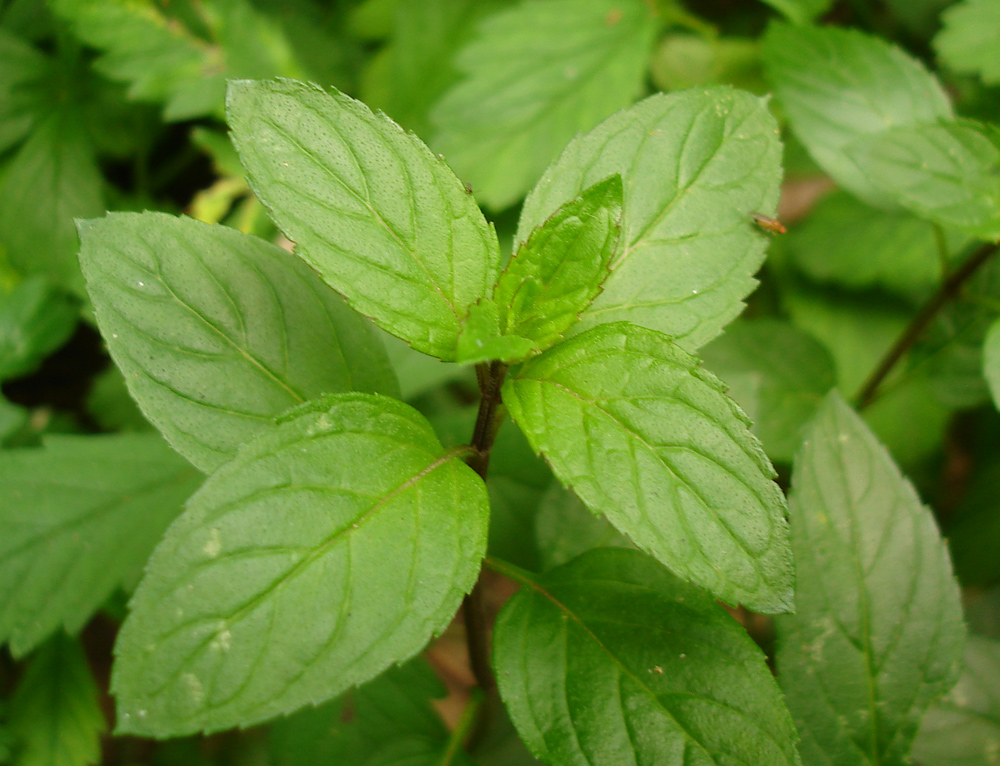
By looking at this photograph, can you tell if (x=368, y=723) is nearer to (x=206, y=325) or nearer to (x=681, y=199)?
(x=206, y=325)

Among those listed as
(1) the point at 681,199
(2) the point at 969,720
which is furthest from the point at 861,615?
(1) the point at 681,199

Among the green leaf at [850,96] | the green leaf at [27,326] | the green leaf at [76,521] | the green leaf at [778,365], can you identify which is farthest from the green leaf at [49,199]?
the green leaf at [850,96]

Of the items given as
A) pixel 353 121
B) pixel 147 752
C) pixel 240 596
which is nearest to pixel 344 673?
pixel 240 596

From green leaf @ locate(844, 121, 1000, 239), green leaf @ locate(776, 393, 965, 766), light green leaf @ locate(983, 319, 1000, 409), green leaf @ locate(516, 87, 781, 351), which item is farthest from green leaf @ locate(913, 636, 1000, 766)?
green leaf @ locate(516, 87, 781, 351)

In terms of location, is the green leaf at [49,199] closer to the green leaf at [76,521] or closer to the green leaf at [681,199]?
the green leaf at [76,521]

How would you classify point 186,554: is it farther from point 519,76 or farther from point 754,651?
point 519,76

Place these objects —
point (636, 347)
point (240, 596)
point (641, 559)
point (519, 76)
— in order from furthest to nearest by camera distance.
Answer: point (519, 76)
point (641, 559)
point (636, 347)
point (240, 596)
